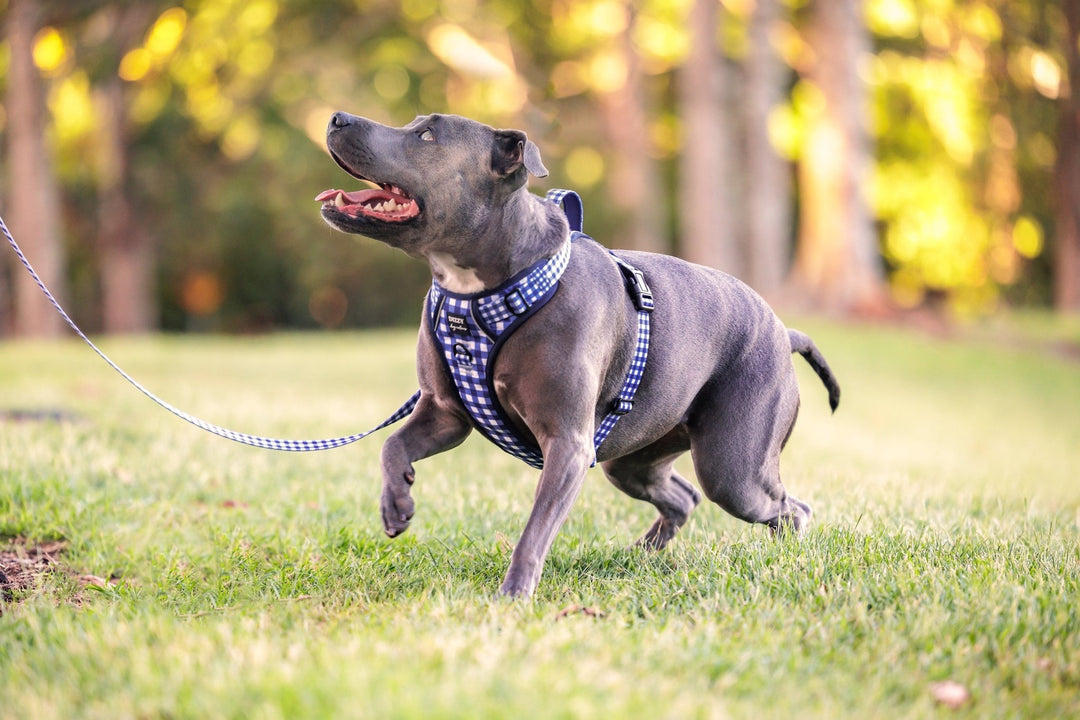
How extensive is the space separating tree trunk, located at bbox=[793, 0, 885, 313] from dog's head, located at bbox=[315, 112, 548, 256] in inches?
707

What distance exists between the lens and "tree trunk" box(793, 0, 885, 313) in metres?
21.1

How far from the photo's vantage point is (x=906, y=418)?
Result: 44.6ft

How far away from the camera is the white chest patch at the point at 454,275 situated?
13.3ft

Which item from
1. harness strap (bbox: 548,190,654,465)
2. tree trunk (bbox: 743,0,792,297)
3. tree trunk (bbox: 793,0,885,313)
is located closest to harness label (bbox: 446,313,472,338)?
harness strap (bbox: 548,190,654,465)

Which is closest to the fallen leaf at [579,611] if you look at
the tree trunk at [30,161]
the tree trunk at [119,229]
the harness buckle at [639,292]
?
the harness buckle at [639,292]

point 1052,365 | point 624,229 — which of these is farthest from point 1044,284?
point 1052,365

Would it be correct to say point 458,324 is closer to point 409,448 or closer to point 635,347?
point 409,448

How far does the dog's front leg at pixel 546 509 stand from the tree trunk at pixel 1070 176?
2342 cm

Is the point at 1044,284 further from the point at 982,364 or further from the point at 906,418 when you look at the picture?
the point at 906,418

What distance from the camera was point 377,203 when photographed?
4.00 meters

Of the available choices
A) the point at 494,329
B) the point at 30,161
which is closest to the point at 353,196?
the point at 494,329

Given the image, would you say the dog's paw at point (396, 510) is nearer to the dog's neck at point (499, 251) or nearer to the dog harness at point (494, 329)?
the dog harness at point (494, 329)

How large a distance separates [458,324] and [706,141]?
18118 mm

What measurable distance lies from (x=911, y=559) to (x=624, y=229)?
2352cm
